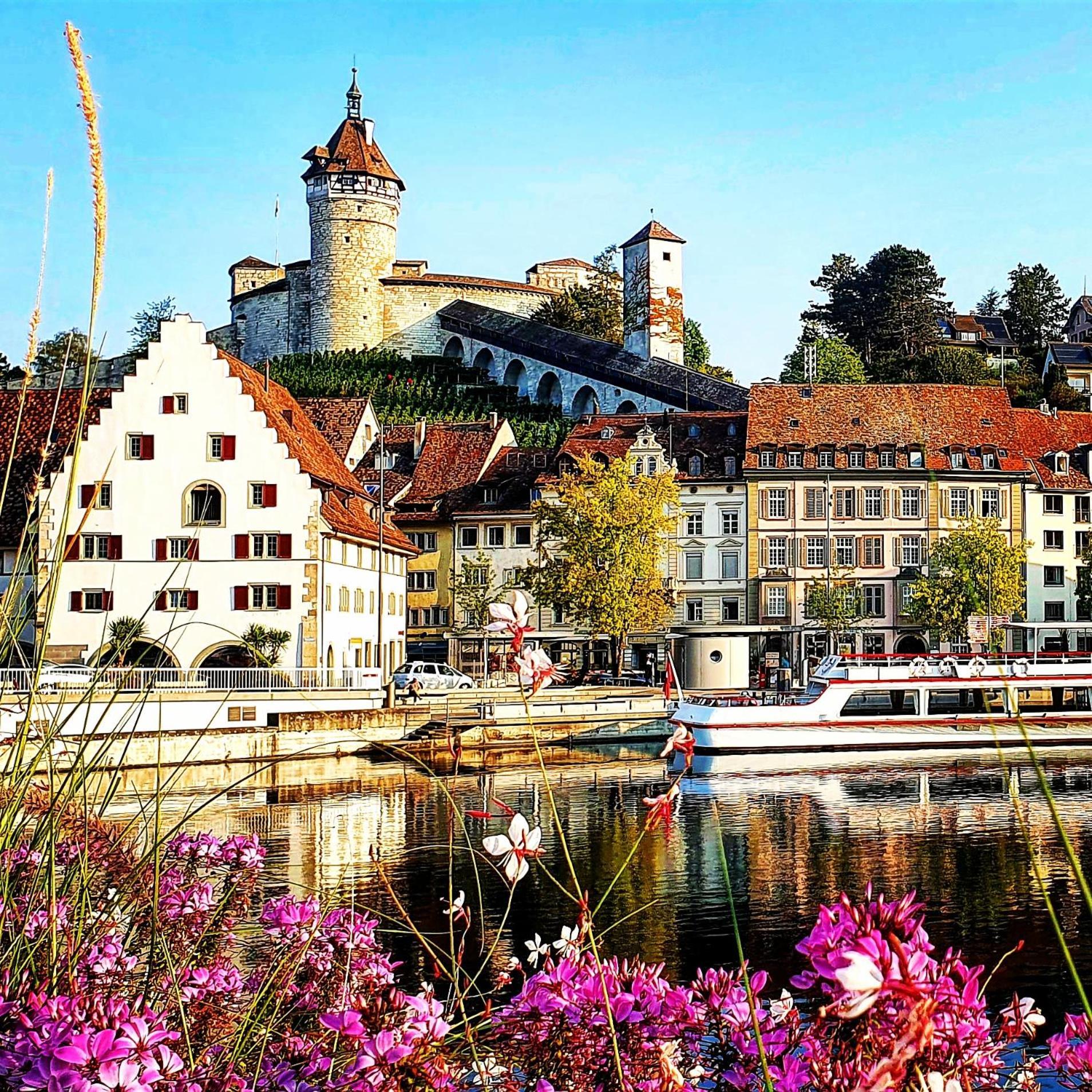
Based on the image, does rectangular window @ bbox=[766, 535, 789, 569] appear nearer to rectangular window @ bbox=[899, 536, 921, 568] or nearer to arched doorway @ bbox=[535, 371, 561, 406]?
rectangular window @ bbox=[899, 536, 921, 568]

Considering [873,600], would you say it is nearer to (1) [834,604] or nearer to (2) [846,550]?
(2) [846,550]

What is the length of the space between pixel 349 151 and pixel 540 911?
8334 cm

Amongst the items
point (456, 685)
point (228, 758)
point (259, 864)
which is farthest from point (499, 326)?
point (259, 864)

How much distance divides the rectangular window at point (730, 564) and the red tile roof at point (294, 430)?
525 inches

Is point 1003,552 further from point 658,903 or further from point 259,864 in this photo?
point 259,864

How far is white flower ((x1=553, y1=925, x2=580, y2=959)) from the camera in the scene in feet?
9.76

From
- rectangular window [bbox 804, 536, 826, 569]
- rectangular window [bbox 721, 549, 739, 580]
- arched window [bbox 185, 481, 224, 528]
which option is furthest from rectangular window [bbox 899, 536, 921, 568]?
arched window [bbox 185, 481, 224, 528]

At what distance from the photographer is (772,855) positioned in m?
20.1

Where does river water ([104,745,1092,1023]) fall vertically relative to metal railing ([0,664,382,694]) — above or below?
below

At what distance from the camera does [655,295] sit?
3196 inches

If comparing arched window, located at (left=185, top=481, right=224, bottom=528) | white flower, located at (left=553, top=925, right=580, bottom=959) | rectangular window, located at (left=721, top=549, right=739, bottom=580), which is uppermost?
arched window, located at (left=185, top=481, right=224, bottom=528)

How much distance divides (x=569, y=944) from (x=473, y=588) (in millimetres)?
49756

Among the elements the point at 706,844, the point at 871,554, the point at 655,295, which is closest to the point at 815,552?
the point at 871,554

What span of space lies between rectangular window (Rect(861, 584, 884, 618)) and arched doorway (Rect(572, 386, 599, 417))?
81.2 ft
